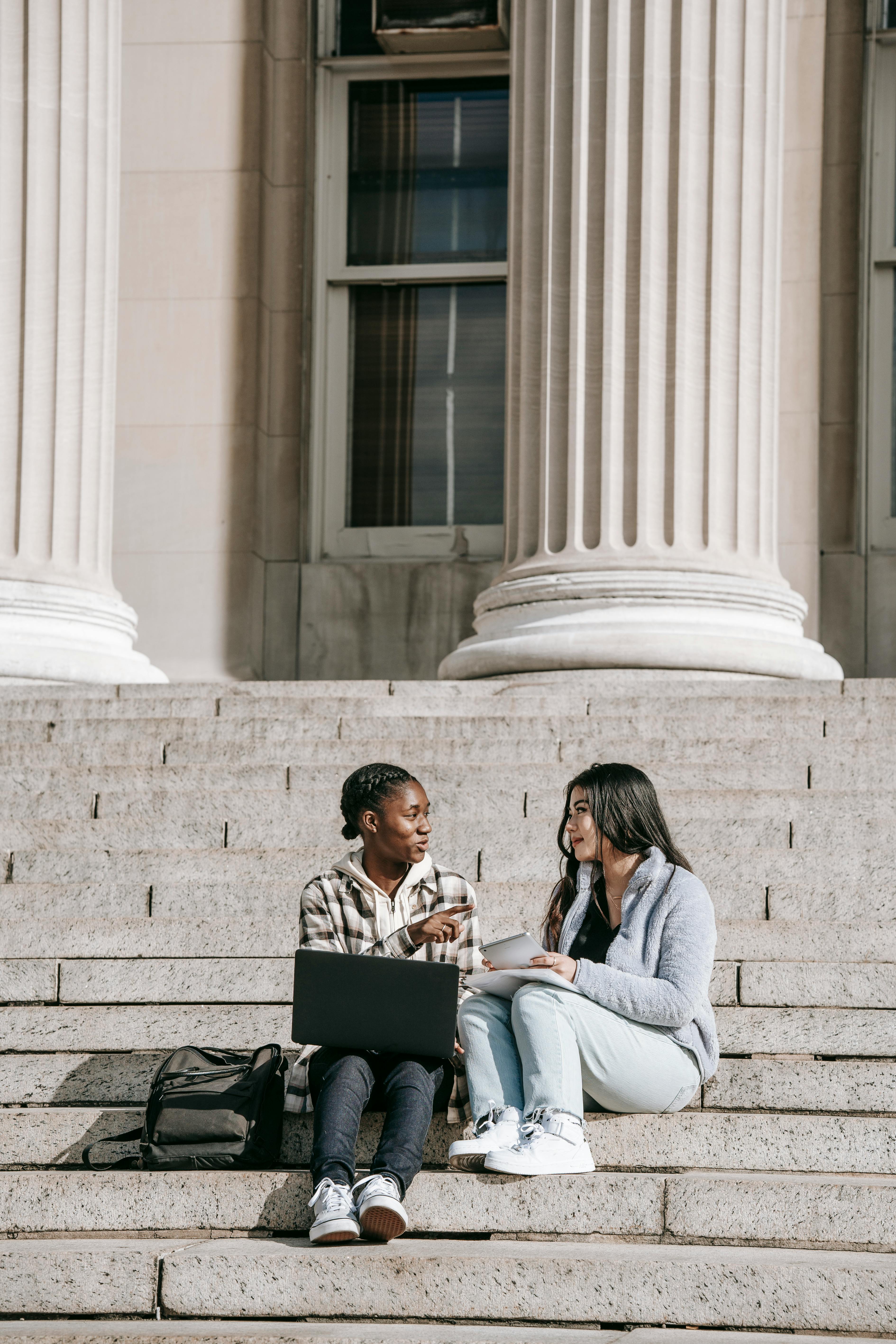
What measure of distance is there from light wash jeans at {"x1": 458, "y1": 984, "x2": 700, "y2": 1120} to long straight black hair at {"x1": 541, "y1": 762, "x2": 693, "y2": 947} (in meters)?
0.51

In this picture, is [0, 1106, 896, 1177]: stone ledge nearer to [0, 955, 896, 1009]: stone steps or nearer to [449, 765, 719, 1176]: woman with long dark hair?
[449, 765, 719, 1176]: woman with long dark hair

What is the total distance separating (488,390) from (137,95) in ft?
11.8

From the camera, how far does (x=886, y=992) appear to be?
6.26m

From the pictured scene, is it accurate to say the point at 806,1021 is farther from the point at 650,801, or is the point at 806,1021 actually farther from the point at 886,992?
the point at 650,801

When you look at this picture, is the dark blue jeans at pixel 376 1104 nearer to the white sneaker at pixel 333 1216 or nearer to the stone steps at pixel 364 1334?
the white sneaker at pixel 333 1216

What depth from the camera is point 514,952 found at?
5.61 meters

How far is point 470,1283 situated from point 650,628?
19.2ft

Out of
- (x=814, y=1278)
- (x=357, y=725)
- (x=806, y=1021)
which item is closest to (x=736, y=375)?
(x=357, y=725)

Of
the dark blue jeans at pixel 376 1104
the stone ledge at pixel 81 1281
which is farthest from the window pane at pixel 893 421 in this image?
the stone ledge at pixel 81 1281

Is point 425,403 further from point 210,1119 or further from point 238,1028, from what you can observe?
point 210,1119

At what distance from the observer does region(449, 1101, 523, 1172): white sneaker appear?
17.2ft

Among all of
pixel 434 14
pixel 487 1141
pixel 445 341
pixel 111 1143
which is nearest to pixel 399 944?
pixel 487 1141

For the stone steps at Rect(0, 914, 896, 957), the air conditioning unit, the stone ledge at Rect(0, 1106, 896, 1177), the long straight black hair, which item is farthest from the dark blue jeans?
the air conditioning unit

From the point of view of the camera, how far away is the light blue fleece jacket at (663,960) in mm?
5543
